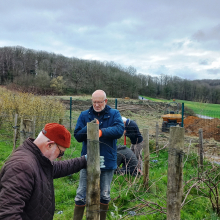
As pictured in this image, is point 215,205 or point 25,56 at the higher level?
point 25,56

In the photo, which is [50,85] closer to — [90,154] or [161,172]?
[161,172]

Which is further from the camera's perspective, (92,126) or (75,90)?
(75,90)

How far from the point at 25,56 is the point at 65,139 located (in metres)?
59.6

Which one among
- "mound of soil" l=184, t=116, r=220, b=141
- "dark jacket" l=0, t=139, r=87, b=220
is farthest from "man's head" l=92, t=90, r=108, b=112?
"mound of soil" l=184, t=116, r=220, b=141

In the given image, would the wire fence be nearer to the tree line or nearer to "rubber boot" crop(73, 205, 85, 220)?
"rubber boot" crop(73, 205, 85, 220)

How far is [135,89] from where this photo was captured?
44719mm

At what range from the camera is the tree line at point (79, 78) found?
4109 centimetres

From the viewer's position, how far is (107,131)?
2.51m

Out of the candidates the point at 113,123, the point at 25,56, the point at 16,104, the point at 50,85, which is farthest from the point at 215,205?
the point at 25,56

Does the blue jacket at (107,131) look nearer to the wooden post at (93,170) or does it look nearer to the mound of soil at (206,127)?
the wooden post at (93,170)

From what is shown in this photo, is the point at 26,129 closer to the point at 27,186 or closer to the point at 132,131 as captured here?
the point at 27,186

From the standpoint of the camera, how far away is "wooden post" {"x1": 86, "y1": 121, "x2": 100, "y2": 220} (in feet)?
6.19

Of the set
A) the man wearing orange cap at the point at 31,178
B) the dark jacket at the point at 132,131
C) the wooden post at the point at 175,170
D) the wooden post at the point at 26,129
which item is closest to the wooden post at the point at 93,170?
the man wearing orange cap at the point at 31,178

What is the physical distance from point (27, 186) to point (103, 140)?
1423 millimetres
